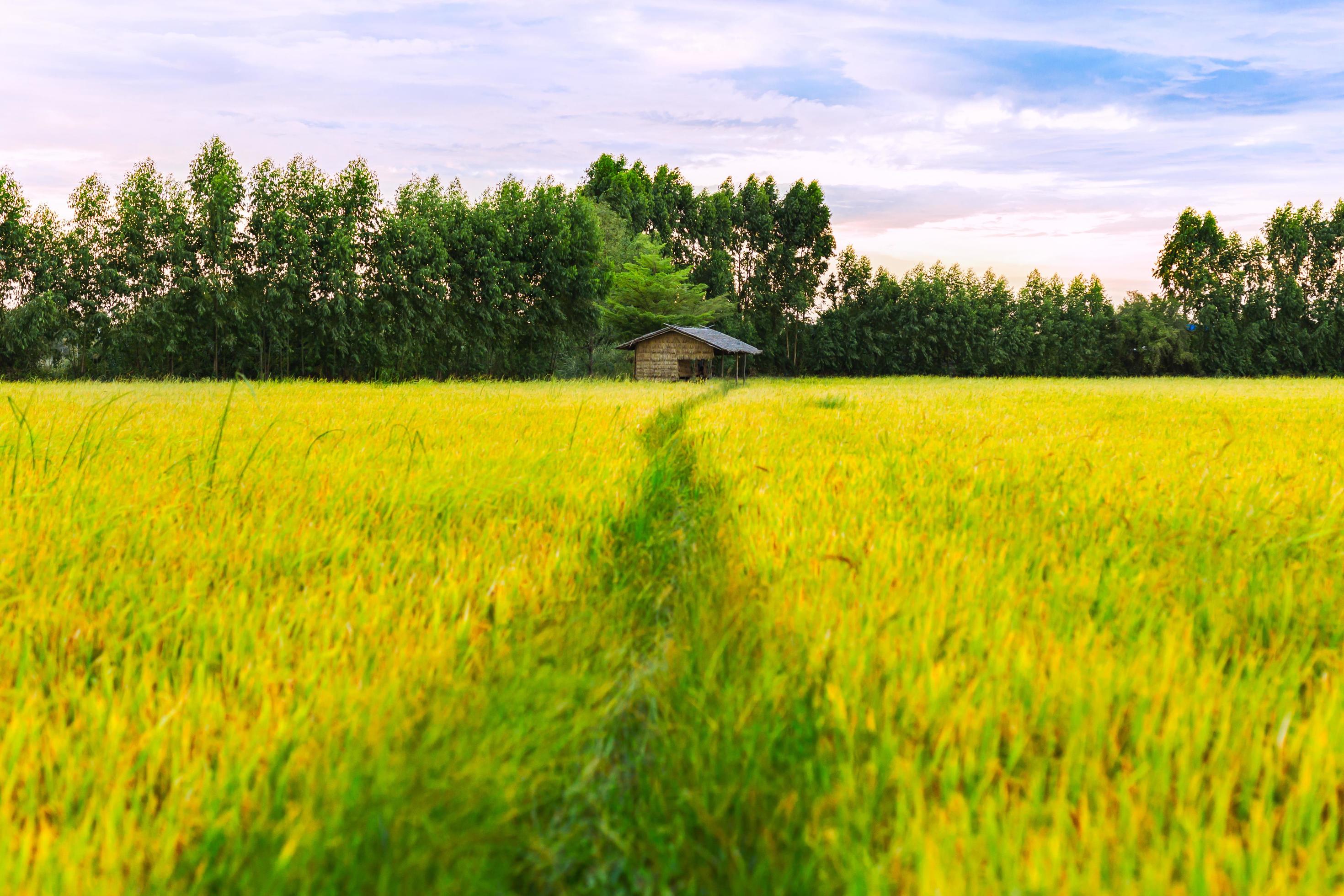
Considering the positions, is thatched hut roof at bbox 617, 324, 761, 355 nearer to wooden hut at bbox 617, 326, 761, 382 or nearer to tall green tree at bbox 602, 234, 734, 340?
wooden hut at bbox 617, 326, 761, 382

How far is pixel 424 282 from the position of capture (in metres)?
42.9

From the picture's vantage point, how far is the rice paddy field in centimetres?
105

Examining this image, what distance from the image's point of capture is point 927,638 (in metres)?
1.64

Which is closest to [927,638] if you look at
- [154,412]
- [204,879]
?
[204,879]

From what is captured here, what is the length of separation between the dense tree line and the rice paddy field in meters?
34.7

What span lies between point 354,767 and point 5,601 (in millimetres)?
1290

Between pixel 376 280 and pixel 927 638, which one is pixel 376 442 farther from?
pixel 376 280

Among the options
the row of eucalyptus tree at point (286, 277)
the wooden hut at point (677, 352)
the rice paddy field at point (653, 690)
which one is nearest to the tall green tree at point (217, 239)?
the row of eucalyptus tree at point (286, 277)

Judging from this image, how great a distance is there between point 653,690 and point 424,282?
45.2m

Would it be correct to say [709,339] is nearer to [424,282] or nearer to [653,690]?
[424,282]

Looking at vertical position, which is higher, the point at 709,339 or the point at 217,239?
the point at 217,239

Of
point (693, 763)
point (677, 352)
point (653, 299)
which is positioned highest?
point (653, 299)

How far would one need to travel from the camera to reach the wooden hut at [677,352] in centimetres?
4678

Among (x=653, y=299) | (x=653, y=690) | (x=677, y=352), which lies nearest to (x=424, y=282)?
(x=677, y=352)
